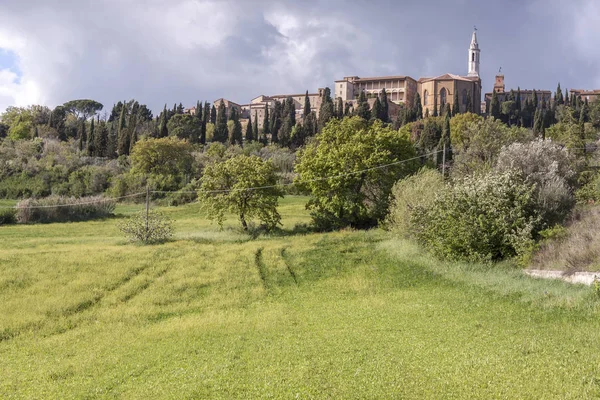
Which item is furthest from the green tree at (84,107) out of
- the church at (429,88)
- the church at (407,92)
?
the church at (429,88)

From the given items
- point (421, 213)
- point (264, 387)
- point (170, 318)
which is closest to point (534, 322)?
point (264, 387)

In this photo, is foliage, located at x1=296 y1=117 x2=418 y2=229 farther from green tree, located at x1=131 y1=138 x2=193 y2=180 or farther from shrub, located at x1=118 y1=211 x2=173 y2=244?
green tree, located at x1=131 y1=138 x2=193 y2=180

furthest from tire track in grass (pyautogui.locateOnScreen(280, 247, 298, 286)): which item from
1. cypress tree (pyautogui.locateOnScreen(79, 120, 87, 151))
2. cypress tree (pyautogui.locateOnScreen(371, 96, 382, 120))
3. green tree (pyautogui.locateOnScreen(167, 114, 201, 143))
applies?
cypress tree (pyautogui.locateOnScreen(79, 120, 87, 151))

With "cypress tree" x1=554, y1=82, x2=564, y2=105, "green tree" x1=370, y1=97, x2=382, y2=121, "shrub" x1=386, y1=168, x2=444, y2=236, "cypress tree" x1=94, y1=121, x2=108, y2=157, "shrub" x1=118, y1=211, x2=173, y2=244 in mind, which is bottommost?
"shrub" x1=118, y1=211, x2=173, y2=244

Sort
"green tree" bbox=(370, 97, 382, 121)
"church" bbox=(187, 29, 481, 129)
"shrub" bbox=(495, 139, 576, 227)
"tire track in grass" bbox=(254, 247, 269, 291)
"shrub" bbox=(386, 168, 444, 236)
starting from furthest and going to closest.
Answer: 1. "church" bbox=(187, 29, 481, 129)
2. "green tree" bbox=(370, 97, 382, 121)
3. "shrub" bbox=(386, 168, 444, 236)
4. "shrub" bbox=(495, 139, 576, 227)
5. "tire track in grass" bbox=(254, 247, 269, 291)

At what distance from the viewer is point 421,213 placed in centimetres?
2948

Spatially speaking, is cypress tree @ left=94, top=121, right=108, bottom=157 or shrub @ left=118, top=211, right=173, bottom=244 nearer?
shrub @ left=118, top=211, right=173, bottom=244

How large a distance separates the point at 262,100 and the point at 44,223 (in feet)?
365

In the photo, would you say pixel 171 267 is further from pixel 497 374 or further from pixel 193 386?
pixel 497 374

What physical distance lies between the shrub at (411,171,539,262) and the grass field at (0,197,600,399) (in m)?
1.40

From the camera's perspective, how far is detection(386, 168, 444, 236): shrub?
31.9m

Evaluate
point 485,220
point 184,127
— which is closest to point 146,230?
point 485,220

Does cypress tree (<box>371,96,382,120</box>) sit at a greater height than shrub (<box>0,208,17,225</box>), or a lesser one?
greater

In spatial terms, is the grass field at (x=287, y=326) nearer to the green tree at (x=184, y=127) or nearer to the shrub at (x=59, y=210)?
the shrub at (x=59, y=210)
